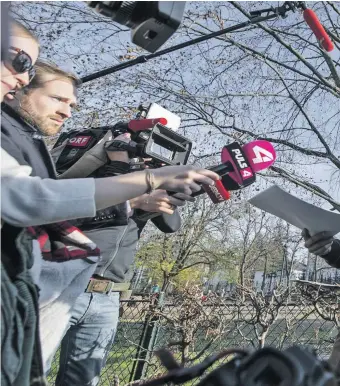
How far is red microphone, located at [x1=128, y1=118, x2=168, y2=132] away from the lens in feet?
6.46

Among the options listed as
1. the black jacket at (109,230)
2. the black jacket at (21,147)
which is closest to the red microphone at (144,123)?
the black jacket at (109,230)

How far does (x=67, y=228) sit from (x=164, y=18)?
722 mm

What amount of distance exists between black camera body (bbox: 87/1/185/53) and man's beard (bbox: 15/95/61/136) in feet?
1.39

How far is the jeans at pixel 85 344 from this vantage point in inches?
83.4

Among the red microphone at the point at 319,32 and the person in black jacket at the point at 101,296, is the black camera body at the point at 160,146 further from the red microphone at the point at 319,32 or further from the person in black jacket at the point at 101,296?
the red microphone at the point at 319,32

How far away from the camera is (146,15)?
4.62 ft

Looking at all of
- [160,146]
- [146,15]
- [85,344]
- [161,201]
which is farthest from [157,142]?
[85,344]

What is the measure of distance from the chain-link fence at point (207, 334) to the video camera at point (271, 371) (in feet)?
9.97

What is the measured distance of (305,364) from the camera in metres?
0.81

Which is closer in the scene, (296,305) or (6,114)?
(6,114)

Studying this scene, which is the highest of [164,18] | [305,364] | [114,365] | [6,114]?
[164,18]

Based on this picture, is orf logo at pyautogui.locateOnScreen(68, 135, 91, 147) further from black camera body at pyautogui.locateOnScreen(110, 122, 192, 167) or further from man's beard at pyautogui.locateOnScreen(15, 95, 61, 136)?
man's beard at pyautogui.locateOnScreen(15, 95, 61, 136)

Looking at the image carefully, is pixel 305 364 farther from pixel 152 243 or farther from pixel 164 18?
pixel 152 243

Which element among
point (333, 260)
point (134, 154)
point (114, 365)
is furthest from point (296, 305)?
point (134, 154)
